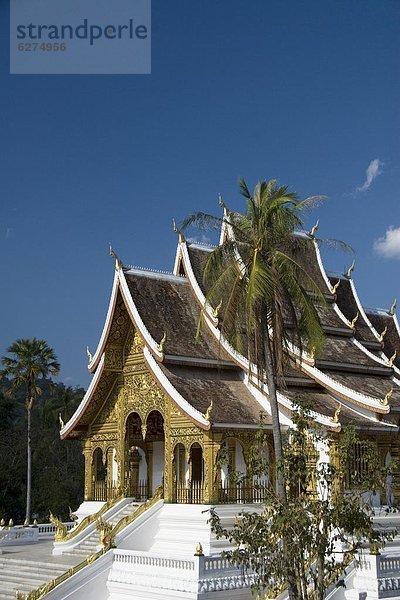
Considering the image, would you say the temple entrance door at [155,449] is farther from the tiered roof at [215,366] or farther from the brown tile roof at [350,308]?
the brown tile roof at [350,308]

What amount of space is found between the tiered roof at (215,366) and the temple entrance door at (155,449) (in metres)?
1.45

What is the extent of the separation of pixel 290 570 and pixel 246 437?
662 centimetres

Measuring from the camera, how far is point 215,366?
708 inches

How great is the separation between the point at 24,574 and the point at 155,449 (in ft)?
17.7

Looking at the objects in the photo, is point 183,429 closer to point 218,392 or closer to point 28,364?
point 218,392

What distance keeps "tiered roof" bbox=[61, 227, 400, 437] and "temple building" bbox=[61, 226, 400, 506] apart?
1.2 inches

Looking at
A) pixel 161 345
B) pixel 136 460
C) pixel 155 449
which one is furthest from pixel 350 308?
pixel 161 345

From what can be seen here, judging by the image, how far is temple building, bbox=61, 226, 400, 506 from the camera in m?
16.3

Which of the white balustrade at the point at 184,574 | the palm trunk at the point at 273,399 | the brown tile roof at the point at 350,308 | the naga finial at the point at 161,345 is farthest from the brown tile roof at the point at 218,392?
the brown tile roof at the point at 350,308

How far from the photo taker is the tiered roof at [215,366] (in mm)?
16531

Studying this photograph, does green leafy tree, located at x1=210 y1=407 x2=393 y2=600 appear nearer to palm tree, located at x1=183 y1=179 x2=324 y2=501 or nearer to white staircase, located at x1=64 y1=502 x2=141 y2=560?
palm tree, located at x1=183 y1=179 x2=324 y2=501

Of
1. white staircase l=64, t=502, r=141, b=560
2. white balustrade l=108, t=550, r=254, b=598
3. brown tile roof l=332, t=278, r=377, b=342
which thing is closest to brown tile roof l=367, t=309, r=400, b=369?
brown tile roof l=332, t=278, r=377, b=342

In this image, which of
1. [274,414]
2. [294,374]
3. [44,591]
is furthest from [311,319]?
[44,591]

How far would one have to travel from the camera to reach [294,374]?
1836 cm
